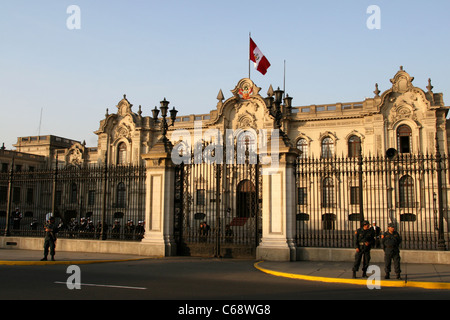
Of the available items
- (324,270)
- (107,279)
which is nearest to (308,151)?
(324,270)

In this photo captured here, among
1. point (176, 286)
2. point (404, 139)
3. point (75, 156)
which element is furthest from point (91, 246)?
point (75, 156)

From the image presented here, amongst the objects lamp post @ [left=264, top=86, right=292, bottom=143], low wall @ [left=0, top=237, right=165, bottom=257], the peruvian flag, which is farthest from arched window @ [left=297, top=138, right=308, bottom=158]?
low wall @ [left=0, top=237, right=165, bottom=257]

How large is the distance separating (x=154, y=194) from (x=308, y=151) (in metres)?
26.8

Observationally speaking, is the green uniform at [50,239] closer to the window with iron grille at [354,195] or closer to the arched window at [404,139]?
the window with iron grille at [354,195]

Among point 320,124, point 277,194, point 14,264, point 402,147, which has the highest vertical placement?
point 320,124

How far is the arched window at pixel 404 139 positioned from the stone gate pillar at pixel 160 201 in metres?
27.7

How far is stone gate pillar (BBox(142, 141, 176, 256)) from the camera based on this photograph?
1684cm

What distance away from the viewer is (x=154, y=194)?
17.2 meters

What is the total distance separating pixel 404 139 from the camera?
38.3 metres

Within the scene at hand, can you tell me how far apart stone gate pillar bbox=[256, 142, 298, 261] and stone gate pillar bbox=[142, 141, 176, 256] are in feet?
12.4

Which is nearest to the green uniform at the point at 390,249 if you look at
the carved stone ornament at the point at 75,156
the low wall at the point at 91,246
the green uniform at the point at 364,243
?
the green uniform at the point at 364,243

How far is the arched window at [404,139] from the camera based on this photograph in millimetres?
38122

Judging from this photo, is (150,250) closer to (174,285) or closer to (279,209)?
(279,209)
